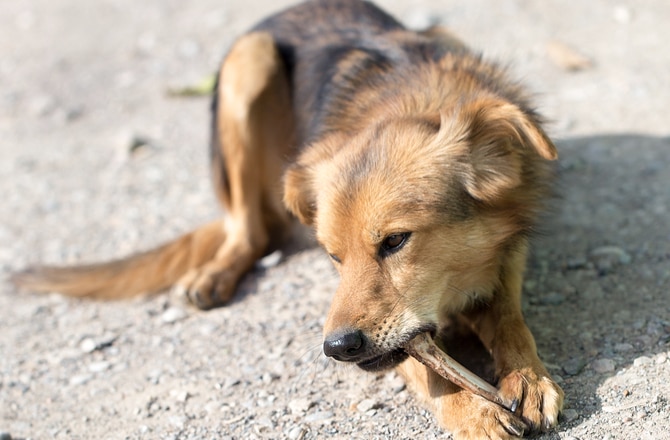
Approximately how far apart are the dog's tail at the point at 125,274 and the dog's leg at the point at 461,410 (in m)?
2.21

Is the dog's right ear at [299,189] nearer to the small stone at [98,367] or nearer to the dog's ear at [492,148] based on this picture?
the dog's ear at [492,148]

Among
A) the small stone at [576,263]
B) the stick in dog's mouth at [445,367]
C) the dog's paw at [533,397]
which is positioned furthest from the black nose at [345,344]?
the small stone at [576,263]

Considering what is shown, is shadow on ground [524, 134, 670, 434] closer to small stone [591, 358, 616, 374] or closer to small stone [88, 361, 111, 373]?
small stone [591, 358, 616, 374]

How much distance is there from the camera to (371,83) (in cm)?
455

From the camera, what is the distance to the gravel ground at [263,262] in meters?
3.73

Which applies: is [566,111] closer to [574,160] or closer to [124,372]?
[574,160]

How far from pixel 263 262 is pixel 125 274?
891 mm

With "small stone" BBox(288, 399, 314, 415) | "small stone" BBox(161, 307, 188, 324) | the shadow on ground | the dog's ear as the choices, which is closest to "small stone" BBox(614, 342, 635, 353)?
the shadow on ground

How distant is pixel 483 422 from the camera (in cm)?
318

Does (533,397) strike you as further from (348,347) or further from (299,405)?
(299,405)

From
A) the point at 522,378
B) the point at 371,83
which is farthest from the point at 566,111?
the point at 522,378

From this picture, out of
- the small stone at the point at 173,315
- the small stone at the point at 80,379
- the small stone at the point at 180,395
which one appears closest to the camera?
the small stone at the point at 180,395

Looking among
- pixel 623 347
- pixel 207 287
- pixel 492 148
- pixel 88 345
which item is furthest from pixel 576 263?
pixel 88 345

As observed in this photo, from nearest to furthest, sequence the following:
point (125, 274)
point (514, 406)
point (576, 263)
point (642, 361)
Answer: point (514, 406)
point (642, 361)
point (576, 263)
point (125, 274)
